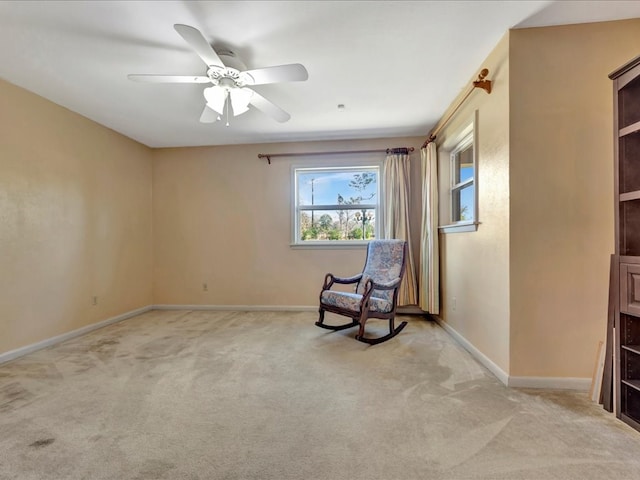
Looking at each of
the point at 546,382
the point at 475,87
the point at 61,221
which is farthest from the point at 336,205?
the point at 61,221

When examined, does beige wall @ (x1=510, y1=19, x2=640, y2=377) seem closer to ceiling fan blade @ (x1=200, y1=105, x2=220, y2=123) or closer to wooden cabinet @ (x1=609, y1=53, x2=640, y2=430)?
wooden cabinet @ (x1=609, y1=53, x2=640, y2=430)

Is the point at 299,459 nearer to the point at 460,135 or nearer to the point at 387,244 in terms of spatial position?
the point at 387,244

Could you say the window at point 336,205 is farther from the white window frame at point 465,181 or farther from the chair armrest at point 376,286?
the chair armrest at point 376,286

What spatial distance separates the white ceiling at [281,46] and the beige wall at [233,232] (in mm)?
1170

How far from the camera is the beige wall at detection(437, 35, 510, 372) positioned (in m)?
2.13

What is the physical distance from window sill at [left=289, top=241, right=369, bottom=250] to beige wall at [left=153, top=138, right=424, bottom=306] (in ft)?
0.17

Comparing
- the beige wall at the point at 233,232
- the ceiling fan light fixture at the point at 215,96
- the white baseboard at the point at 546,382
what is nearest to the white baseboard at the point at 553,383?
the white baseboard at the point at 546,382

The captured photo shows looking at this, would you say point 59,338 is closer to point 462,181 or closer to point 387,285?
point 387,285

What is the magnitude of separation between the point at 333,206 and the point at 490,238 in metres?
2.44

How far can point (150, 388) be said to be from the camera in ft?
6.84

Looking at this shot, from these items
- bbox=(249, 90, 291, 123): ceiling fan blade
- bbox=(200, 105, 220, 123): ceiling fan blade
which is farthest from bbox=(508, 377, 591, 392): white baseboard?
bbox=(200, 105, 220, 123): ceiling fan blade

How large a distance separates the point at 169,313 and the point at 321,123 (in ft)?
11.0

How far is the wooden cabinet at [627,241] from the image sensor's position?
163 centimetres

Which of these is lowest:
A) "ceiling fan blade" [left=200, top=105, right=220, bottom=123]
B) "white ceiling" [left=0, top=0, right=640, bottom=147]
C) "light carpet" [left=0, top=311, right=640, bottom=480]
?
"light carpet" [left=0, top=311, right=640, bottom=480]
